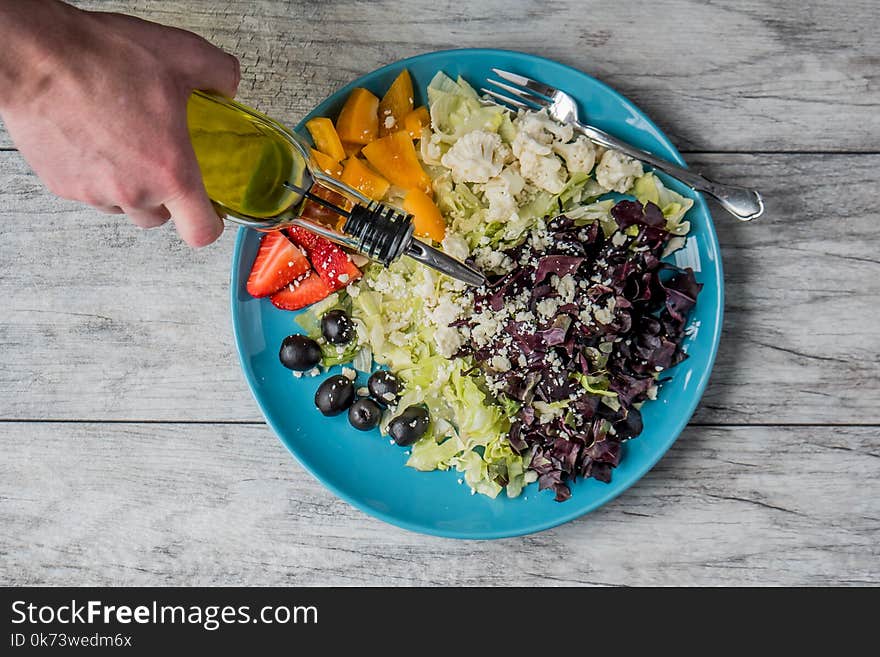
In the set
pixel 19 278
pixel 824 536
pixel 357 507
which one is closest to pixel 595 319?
pixel 357 507

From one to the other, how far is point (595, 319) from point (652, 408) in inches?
8.3

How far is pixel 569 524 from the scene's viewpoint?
153cm

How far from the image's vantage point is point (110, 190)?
99 cm

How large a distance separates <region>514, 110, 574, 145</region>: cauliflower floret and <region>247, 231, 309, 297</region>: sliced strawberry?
17.7 inches

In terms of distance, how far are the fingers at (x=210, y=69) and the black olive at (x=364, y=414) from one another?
1.92ft

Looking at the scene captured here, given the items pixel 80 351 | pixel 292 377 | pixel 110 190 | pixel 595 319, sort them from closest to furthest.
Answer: pixel 110 190 → pixel 595 319 → pixel 292 377 → pixel 80 351

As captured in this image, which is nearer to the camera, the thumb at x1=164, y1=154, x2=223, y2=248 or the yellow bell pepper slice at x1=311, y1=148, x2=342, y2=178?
the thumb at x1=164, y1=154, x2=223, y2=248

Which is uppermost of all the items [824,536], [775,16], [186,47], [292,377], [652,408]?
[775,16]

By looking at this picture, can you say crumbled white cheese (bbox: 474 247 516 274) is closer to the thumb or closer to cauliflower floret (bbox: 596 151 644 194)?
cauliflower floret (bbox: 596 151 644 194)

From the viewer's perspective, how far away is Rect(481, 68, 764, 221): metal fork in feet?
4.52

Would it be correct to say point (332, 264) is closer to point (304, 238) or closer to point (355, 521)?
point (304, 238)

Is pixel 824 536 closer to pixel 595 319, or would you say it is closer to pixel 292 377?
pixel 595 319

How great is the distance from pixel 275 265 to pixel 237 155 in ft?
1.13

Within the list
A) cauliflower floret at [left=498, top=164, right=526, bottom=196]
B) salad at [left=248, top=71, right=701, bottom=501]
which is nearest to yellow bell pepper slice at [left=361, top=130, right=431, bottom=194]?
salad at [left=248, top=71, right=701, bottom=501]
